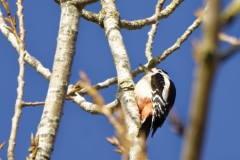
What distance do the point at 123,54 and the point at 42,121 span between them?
2227 mm

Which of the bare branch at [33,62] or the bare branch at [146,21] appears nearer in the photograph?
the bare branch at [33,62]

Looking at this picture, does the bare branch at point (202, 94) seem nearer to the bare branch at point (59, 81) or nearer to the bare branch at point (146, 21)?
the bare branch at point (59, 81)

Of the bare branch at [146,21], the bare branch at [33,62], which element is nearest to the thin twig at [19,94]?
the bare branch at [33,62]

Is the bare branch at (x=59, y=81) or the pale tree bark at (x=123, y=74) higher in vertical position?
the pale tree bark at (x=123, y=74)

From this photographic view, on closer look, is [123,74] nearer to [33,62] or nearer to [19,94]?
[33,62]

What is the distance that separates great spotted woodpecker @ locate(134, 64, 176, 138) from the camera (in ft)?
17.9

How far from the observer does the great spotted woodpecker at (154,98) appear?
5.45m

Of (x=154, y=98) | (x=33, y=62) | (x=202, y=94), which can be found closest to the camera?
(x=202, y=94)

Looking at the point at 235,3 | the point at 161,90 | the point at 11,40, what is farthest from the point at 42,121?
the point at 161,90

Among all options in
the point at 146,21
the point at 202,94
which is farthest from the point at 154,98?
the point at 202,94

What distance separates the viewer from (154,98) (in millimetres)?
6219

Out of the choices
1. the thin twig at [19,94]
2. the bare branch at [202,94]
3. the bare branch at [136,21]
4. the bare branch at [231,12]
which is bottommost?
the bare branch at [202,94]

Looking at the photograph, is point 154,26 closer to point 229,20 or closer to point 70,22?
point 70,22

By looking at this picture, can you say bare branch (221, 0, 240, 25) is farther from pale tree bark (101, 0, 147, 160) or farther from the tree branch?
pale tree bark (101, 0, 147, 160)
